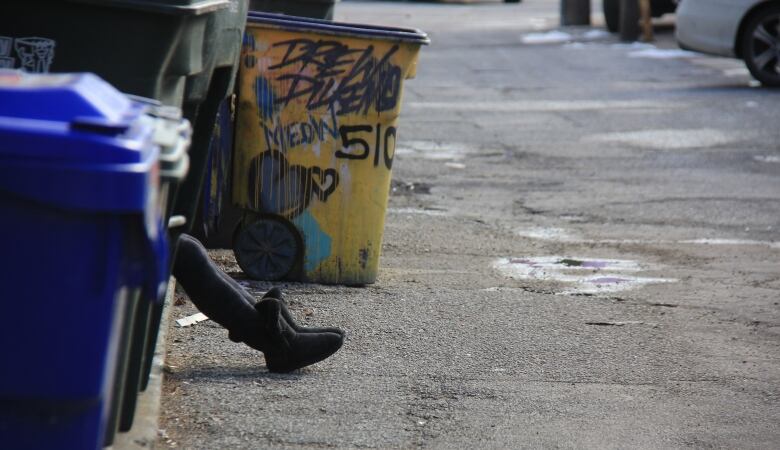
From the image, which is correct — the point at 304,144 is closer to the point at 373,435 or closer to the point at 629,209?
the point at 373,435

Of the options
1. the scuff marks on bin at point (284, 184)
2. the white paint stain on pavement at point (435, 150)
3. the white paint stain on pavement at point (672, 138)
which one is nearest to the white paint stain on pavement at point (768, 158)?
the white paint stain on pavement at point (672, 138)

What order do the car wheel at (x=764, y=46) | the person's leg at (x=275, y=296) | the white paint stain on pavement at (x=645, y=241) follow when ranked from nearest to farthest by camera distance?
1. the person's leg at (x=275, y=296)
2. the white paint stain on pavement at (x=645, y=241)
3. the car wheel at (x=764, y=46)

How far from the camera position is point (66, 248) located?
265cm

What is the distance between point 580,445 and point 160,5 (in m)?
1.93

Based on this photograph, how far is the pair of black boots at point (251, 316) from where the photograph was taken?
15.0 ft

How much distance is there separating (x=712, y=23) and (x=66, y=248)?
43.3ft

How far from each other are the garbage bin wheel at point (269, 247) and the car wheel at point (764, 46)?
31.9ft

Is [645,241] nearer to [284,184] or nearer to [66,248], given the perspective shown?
[284,184]

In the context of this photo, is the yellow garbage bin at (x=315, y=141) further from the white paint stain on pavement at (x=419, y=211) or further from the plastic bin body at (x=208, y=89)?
the white paint stain on pavement at (x=419, y=211)

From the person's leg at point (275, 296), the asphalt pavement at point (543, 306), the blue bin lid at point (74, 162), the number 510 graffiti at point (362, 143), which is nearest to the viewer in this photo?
the blue bin lid at point (74, 162)

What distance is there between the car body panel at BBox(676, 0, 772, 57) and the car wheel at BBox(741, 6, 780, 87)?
126mm

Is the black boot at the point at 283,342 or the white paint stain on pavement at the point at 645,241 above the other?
the black boot at the point at 283,342

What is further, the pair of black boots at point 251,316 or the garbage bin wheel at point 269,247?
the garbage bin wheel at point 269,247

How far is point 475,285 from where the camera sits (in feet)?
21.9
